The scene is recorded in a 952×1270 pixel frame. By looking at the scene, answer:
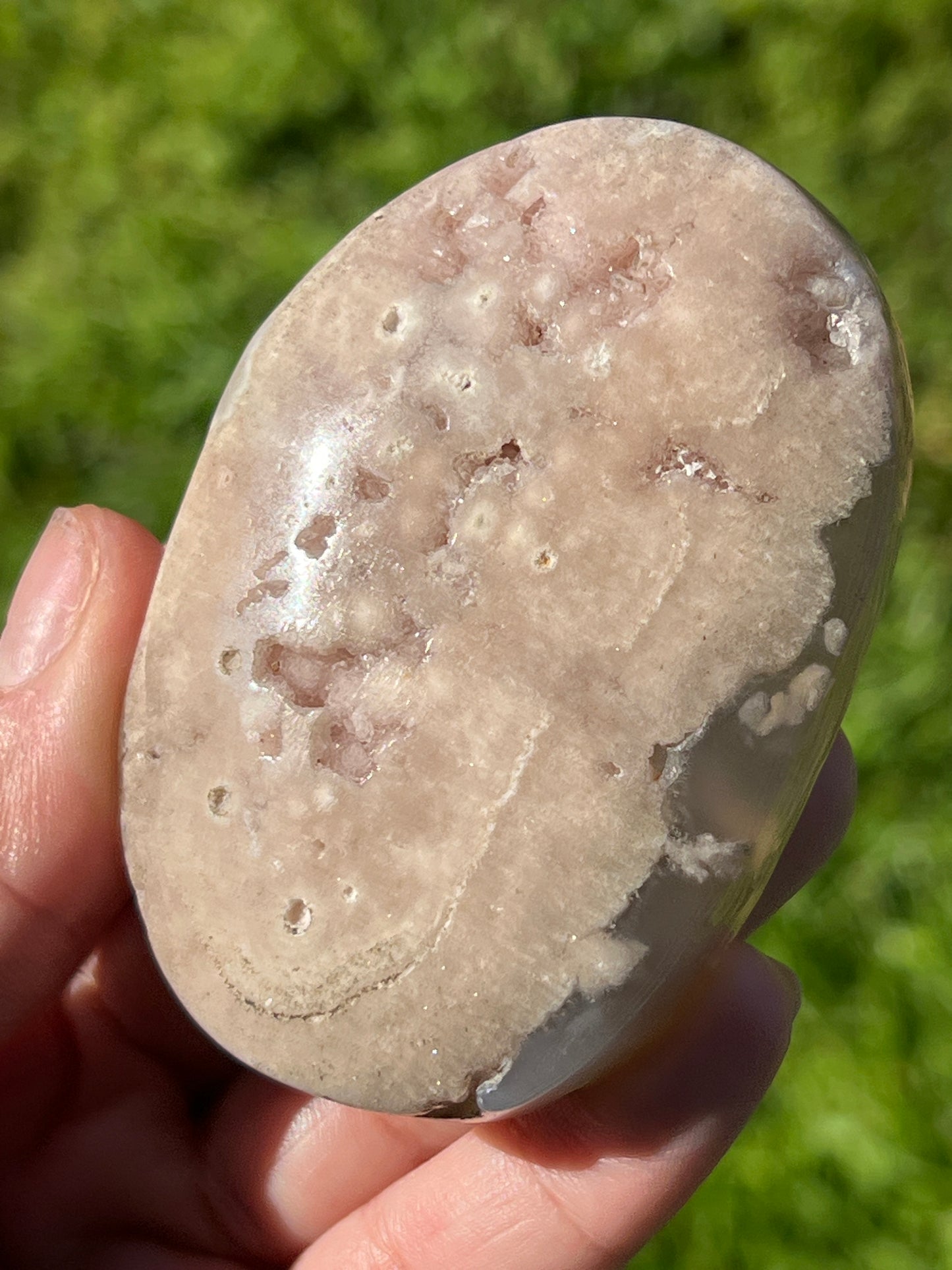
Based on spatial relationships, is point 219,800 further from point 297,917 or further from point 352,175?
point 352,175

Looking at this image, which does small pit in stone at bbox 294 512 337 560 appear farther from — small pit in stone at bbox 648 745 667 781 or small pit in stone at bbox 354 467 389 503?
small pit in stone at bbox 648 745 667 781

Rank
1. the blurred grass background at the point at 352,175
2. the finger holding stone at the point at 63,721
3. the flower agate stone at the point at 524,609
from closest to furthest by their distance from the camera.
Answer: the flower agate stone at the point at 524,609, the finger holding stone at the point at 63,721, the blurred grass background at the point at 352,175

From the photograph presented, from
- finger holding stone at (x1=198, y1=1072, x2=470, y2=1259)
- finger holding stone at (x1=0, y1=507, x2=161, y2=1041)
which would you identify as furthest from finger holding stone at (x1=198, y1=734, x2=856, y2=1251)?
finger holding stone at (x1=0, y1=507, x2=161, y2=1041)

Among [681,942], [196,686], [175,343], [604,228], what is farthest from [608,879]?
[175,343]

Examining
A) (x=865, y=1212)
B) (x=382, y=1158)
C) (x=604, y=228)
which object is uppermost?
(x=604, y=228)

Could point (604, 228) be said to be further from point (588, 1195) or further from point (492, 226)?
point (588, 1195)

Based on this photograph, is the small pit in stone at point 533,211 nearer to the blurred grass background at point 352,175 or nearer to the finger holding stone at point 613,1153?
the finger holding stone at point 613,1153

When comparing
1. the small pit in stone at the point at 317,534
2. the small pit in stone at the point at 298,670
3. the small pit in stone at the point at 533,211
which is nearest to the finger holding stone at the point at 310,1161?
the small pit in stone at the point at 298,670

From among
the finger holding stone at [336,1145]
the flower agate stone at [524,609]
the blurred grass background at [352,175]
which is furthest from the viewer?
the blurred grass background at [352,175]
